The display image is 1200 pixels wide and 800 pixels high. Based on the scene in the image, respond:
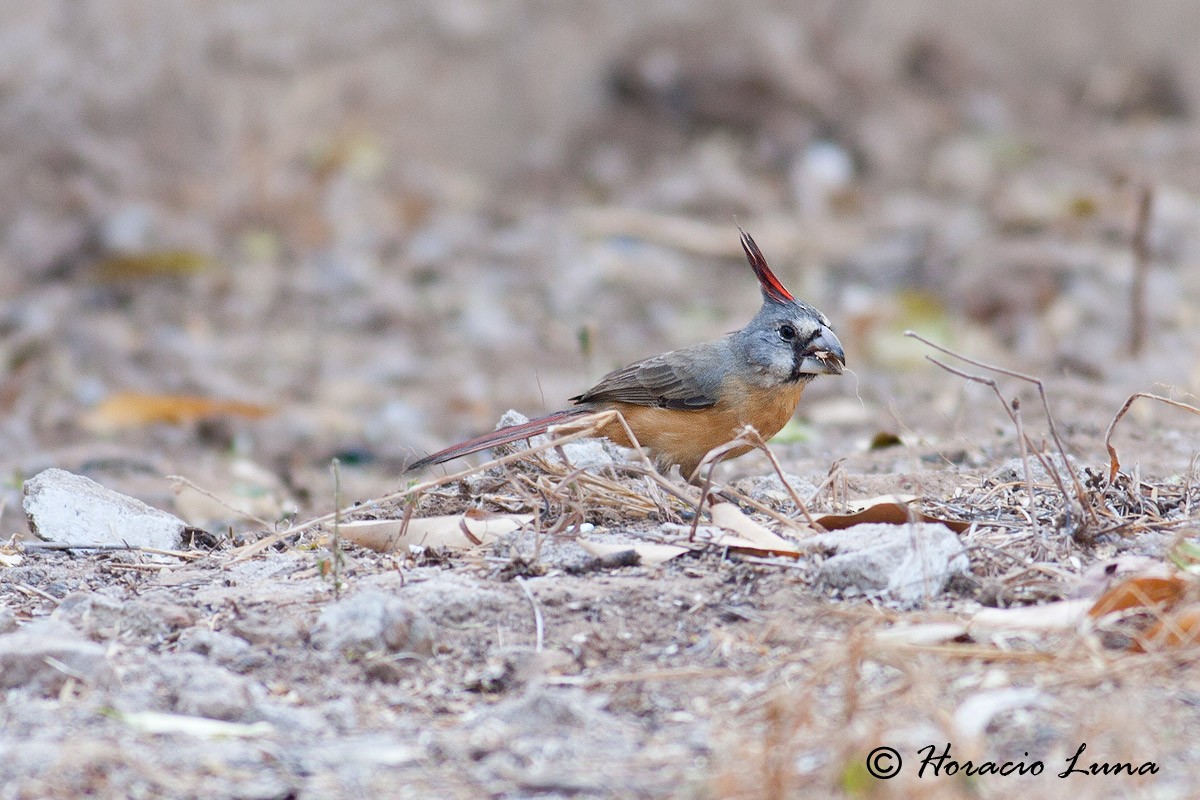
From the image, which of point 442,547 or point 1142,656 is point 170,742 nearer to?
point 442,547

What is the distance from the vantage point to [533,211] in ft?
32.4

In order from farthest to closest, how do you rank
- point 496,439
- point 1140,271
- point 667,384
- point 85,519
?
point 1140,271 → point 667,384 → point 496,439 → point 85,519

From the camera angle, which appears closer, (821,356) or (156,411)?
(821,356)

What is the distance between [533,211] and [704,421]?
508 cm

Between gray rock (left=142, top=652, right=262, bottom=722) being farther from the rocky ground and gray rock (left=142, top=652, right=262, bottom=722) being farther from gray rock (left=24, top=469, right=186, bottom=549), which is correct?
gray rock (left=24, top=469, right=186, bottom=549)

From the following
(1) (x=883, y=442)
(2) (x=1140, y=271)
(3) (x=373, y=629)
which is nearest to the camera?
(3) (x=373, y=629)

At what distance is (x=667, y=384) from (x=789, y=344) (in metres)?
0.43

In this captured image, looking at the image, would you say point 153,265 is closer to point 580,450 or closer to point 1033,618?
point 580,450

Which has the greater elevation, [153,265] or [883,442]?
[153,265]

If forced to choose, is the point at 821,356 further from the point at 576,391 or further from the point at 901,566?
the point at 576,391

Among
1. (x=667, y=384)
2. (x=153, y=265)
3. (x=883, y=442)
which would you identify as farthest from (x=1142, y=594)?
(x=153, y=265)

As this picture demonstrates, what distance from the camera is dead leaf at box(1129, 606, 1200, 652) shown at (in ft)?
9.10

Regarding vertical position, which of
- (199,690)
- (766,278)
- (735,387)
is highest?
(766,278)

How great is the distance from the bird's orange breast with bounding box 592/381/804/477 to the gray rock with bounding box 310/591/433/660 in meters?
2.00
